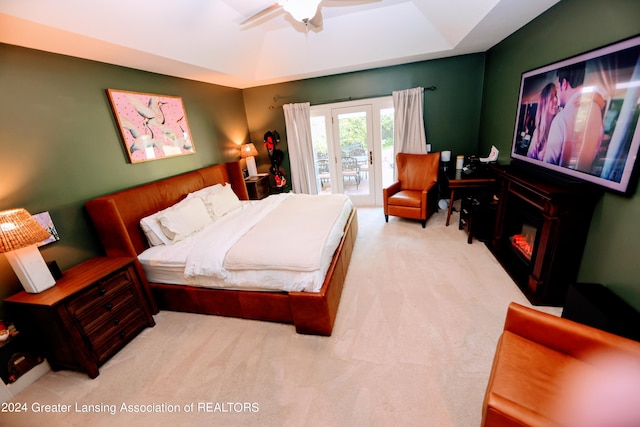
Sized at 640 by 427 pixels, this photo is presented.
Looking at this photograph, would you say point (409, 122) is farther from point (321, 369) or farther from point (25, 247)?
point (25, 247)

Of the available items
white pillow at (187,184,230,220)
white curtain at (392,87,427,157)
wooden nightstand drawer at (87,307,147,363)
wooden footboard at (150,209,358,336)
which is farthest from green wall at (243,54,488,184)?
wooden nightstand drawer at (87,307,147,363)

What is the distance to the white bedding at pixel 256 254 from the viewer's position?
2035 mm

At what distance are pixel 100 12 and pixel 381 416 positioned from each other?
3498mm

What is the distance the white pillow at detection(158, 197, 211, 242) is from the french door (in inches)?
107

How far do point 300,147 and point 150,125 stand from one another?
2599mm

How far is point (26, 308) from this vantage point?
5.79ft

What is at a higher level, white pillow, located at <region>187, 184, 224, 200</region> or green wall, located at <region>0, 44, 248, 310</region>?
green wall, located at <region>0, 44, 248, 310</region>

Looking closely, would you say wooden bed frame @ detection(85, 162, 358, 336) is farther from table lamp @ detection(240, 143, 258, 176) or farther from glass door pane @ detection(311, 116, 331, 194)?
glass door pane @ detection(311, 116, 331, 194)

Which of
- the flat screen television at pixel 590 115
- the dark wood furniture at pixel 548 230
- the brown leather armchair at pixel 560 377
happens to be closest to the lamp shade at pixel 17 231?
the brown leather armchair at pixel 560 377

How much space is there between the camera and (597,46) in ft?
5.86

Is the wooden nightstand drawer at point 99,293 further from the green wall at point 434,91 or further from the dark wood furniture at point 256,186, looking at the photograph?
the green wall at point 434,91

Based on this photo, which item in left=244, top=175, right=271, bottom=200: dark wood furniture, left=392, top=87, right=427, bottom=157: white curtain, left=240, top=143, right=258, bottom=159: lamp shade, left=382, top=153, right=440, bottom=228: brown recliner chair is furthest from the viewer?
left=240, top=143, right=258, bottom=159: lamp shade

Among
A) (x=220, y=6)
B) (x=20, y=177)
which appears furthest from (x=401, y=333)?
(x=220, y=6)

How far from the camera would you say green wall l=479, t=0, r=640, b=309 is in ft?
5.18
